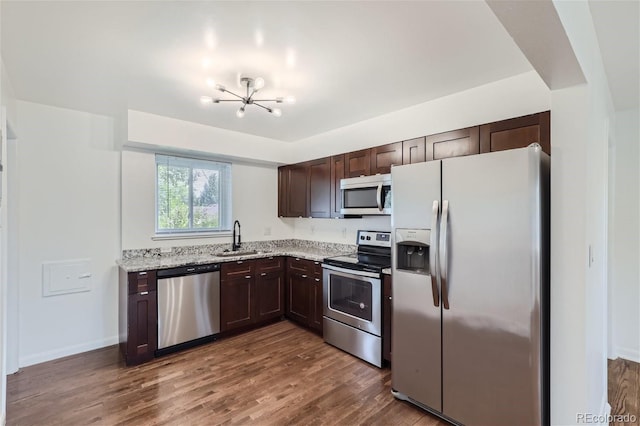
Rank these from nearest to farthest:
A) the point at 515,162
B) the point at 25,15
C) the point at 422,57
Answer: the point at 25,15 < the point at 515,162 < the point at 422,57

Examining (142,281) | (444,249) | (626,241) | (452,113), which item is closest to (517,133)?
(452,113)

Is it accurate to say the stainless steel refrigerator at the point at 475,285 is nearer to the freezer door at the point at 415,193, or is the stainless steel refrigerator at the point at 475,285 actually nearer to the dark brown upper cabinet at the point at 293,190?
the freezer door at the point at 415,193

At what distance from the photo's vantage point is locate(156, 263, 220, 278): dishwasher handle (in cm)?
317

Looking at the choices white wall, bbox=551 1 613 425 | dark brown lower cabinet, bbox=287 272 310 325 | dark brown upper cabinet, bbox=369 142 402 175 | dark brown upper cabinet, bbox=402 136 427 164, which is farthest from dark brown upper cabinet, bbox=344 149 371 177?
white wall, bbox=551 1 613 425

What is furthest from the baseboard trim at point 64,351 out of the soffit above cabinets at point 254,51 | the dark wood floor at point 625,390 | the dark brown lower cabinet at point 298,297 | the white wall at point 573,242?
the dark wood floor at point 625,390

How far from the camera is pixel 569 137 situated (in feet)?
5.69

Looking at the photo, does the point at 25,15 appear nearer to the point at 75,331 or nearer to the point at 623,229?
the point at 75,331

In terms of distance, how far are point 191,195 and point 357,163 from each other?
7.21ft

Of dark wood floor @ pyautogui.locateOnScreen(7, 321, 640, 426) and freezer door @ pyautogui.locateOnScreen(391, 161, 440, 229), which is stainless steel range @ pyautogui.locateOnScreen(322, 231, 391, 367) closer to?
dark wood floor @ pyautogui.locateOnScreen(7, 321, 640, 426)

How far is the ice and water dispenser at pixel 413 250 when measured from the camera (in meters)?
2.25

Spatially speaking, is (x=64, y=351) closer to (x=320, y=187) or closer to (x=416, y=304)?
(x=320, y=187)

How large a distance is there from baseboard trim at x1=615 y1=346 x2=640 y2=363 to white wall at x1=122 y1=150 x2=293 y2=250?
4.13m

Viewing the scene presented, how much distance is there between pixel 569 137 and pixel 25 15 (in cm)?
310

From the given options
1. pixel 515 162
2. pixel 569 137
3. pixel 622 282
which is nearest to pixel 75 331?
pixel 515 162
